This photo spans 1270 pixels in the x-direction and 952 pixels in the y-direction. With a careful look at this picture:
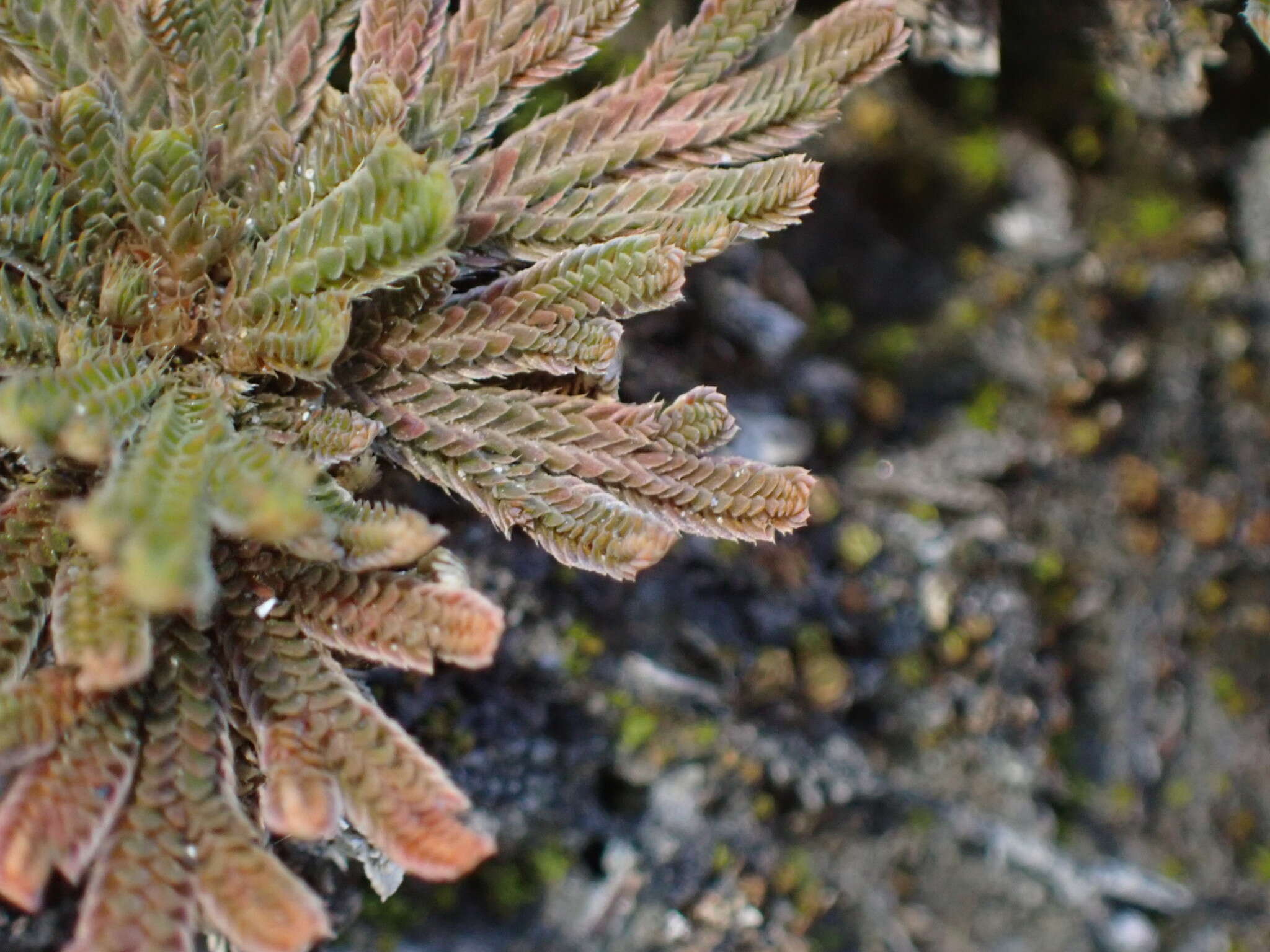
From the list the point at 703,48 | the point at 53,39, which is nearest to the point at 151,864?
the point at 53,39

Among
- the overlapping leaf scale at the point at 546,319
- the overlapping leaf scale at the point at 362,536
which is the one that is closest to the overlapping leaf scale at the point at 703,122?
the overlapping leaf scale at the point at 546,319

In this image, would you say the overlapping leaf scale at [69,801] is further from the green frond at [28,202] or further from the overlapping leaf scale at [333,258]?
the green frond at [28,202]

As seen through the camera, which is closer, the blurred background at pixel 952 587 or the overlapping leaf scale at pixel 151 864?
the overlapping leaf scale at pixel 151 864

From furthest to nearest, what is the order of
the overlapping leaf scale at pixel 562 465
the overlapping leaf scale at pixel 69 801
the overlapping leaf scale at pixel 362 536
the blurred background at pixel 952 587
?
the blurred background at pixel 952 587 → the overlapping leaf scale at pixel 562 465 → the overlapping leaf scale at pixel 362 536 → the overlapping leaf scale at pixel 69 801

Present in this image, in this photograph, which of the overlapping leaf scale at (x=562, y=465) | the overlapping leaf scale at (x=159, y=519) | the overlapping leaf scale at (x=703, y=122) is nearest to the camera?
the overlapping leaf scale at (x=159, y=519)

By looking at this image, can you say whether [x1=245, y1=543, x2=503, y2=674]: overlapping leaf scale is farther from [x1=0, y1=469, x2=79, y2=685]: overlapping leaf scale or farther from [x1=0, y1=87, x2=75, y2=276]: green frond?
→ [x1=0, y1=87, x2=75, y2=276]: green frond

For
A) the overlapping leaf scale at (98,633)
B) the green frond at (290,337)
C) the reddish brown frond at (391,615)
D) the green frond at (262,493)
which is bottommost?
the reddish brown frond at (391,615)

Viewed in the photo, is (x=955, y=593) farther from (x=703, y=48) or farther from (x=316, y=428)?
(x=316, y=428)
